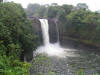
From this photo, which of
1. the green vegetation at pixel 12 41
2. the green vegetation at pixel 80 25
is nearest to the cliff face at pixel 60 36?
A: the green vegetation at pixel 80 25

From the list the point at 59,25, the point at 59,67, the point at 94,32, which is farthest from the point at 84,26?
the point at 59,67

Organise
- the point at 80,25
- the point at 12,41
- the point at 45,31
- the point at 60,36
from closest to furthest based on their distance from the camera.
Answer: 1. the point at 12,41
2. the point at 45,31
3. the point at 80,25
4. the point at 60,36

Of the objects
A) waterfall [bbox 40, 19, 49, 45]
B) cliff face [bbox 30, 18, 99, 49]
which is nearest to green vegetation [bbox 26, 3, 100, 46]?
cliff face [bbox 30, 18, 99, 49]

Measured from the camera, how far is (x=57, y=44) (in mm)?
34219

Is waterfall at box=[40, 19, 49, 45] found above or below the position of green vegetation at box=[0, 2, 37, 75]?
above

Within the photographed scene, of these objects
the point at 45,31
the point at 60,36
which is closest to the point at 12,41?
the point at 45,31

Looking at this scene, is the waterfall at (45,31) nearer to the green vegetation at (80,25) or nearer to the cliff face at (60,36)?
the cliff face at (60,36)

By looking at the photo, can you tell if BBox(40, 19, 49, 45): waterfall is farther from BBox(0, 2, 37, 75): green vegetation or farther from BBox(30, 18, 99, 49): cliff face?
BBox(0, 2, 37, 75): green vegetation

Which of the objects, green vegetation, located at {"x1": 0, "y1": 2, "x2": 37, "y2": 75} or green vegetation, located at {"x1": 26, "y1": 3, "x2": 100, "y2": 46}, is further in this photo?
green vegetation, located at {"x1": 26, "y1": 3, "x2": 100, "y2": 46}

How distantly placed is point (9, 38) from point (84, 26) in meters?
21.4

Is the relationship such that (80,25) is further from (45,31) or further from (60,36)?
(45,31)

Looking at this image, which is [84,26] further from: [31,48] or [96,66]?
[31,48]

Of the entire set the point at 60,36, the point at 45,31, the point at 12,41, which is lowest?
the point at 12,41

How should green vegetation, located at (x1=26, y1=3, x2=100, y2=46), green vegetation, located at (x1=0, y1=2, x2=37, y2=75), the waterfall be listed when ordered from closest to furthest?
1. green vegetation, located at (x1=0, y1=2, x2=37, y2=75)
2. green vegetation, located at (x1=26, y1=3, x2=100, y2=46)
3. the waterfall
